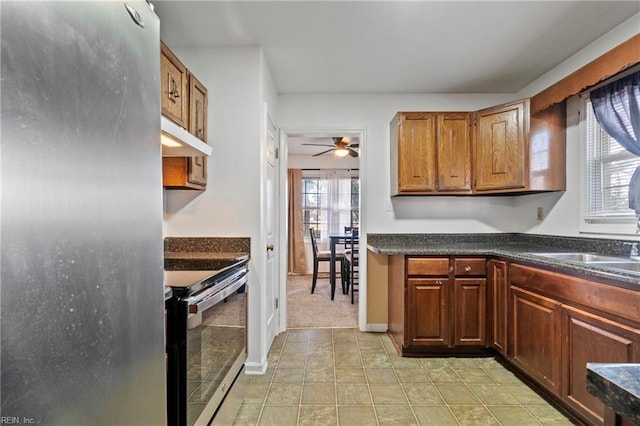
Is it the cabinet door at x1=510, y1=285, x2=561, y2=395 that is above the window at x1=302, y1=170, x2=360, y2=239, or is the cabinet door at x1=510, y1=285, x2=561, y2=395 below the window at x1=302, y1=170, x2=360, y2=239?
below

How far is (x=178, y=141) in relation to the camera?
1414 mm

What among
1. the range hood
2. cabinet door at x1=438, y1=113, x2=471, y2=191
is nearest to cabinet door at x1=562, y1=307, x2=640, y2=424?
cabinet door at x1=438, y1=113, x2=471, y2=191

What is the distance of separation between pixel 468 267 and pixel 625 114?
143 centimetres

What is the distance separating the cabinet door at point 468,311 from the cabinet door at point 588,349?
752 mm

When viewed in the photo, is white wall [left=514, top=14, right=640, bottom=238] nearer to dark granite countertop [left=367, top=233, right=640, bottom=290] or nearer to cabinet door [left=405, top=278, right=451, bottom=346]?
dark granite countertop [left=367, top=233, right=640, bottom=290]

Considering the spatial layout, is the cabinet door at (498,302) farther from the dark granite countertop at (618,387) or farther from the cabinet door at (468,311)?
the dark granite countertop at (618,387)

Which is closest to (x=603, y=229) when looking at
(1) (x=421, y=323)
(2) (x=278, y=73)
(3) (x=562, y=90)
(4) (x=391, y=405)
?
(3) (x=562, y=90)

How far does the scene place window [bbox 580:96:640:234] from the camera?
2131 mm

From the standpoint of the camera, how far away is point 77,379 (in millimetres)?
488

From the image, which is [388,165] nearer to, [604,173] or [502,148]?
[502,148]

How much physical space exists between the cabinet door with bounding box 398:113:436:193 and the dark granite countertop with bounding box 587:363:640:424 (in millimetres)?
2421

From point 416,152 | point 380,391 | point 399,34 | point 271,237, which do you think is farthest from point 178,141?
point 416,152

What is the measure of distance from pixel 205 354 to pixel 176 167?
120 cm

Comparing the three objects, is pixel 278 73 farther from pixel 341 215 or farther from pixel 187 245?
pixel 341 215
